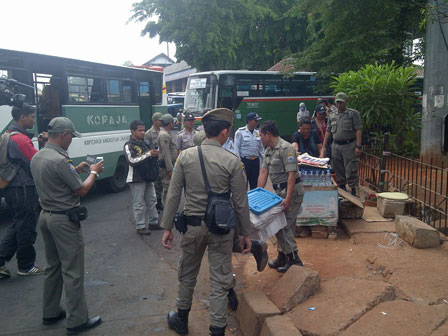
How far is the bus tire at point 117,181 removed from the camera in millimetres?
10250

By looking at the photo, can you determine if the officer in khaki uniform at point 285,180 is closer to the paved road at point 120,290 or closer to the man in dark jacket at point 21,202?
the paved road at point 120,290

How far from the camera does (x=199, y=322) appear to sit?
4133mm

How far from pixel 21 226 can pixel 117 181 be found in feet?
17.9

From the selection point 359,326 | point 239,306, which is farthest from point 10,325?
point 359,326

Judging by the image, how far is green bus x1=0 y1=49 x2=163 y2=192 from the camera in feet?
27.0

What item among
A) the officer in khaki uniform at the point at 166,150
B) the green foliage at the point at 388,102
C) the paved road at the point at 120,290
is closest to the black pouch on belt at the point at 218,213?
the paved road at the point at 120,290

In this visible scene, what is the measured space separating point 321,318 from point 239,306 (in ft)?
2.58

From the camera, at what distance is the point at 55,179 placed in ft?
12.5

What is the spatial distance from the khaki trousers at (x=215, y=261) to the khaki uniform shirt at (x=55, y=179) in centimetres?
111

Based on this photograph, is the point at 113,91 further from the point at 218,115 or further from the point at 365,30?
the point at 365,30

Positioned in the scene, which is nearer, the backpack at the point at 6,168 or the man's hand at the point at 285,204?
the man's hand at the point at 285,204

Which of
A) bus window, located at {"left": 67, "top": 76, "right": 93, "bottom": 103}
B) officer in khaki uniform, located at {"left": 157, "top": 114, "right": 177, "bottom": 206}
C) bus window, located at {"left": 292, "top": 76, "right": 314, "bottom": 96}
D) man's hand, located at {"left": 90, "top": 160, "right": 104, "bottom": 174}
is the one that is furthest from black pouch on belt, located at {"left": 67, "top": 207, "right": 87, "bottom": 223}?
bus window, located at {"left": 292, "top": 76, "right": 314, "bottom": 96}

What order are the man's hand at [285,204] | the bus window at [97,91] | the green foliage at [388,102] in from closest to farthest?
1. the man's hand at [285,204]
2. the bus window at [97,91]
3. the green foliage at [388,102]

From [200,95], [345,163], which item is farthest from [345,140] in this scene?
[200,95]
